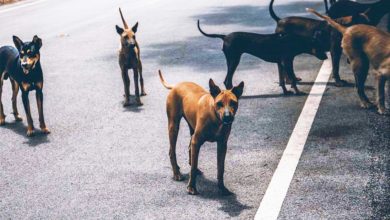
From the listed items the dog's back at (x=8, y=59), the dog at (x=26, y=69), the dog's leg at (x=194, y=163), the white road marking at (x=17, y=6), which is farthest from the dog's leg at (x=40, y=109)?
the white road marking at (x=17, y=6)

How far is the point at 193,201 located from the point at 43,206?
4.61 ft

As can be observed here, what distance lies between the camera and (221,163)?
19.8ft

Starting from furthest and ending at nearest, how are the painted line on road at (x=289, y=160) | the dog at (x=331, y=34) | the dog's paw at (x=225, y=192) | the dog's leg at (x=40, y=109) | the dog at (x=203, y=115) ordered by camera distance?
the dog at (x=331, y=34)
the dog's leg at (x=40, y=109)
the dog's paw at (x=225, y=192)
the painted line on road at (x=289, y=160)
the dog at (x=203, y=115)

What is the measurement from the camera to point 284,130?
7973mm

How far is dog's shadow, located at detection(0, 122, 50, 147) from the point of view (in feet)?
26.3

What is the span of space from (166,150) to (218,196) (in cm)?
154

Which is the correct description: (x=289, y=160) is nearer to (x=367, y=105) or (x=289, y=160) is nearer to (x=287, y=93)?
(x=367, y=105)

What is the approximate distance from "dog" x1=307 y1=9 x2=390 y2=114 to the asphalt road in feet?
1.03

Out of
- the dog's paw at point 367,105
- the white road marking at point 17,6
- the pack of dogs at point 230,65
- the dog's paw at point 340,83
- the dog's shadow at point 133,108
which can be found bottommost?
the white road marking at point 17,6

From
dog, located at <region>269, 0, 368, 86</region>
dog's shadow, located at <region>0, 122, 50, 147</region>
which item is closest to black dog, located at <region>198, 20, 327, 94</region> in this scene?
dog, located at <region>269, 0, 368, 86</region>

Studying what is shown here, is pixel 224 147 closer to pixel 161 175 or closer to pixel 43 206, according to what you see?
pixel 161 175

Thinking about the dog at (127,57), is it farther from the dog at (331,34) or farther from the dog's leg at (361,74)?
the dog's leg at (361,74)

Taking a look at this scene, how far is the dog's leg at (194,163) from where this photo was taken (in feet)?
19.4

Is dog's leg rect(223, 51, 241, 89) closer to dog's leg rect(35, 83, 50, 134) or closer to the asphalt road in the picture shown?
the asphalt road
